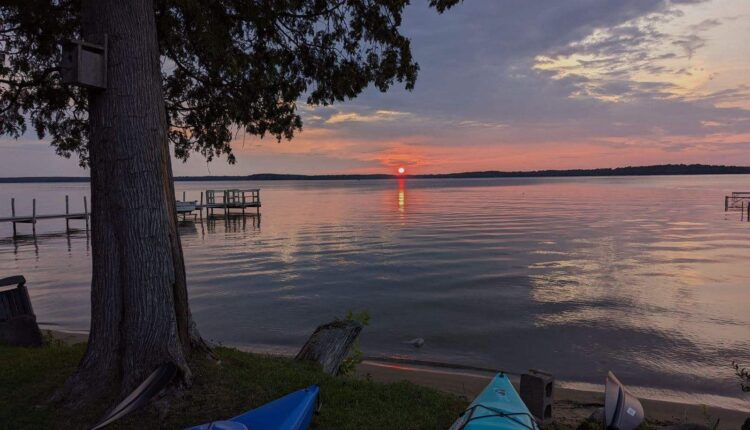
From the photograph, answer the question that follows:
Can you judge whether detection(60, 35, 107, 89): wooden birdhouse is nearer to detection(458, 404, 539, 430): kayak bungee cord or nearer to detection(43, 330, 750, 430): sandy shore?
detection(458, 404, 539, 430): kayak bungee cord

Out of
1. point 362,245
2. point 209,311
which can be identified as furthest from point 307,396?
point 362,245

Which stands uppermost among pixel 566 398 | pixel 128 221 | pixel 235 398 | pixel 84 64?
pixel 84 64

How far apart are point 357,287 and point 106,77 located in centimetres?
1361

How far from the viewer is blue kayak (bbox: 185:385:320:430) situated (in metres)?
4.79

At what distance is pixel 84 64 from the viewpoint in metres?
5.25

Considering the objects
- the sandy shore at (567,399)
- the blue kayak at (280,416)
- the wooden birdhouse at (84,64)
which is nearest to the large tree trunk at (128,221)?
the wooden birdhouse at (84,64)

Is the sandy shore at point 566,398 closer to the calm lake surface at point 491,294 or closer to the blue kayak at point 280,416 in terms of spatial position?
the calm lake surface at point 491,294

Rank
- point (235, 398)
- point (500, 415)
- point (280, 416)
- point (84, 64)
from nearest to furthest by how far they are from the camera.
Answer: point (280, 416) < point (84, 64) < point (500, 415) < point (235, 398)

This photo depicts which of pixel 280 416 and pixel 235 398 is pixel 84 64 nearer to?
pixel 235 398

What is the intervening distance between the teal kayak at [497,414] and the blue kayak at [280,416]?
1591 mm

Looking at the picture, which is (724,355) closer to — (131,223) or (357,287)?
(357,287)

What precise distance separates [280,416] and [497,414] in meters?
2.37

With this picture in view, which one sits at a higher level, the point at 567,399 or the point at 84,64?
the point at 84,64

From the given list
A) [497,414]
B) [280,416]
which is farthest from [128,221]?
[497,414]
